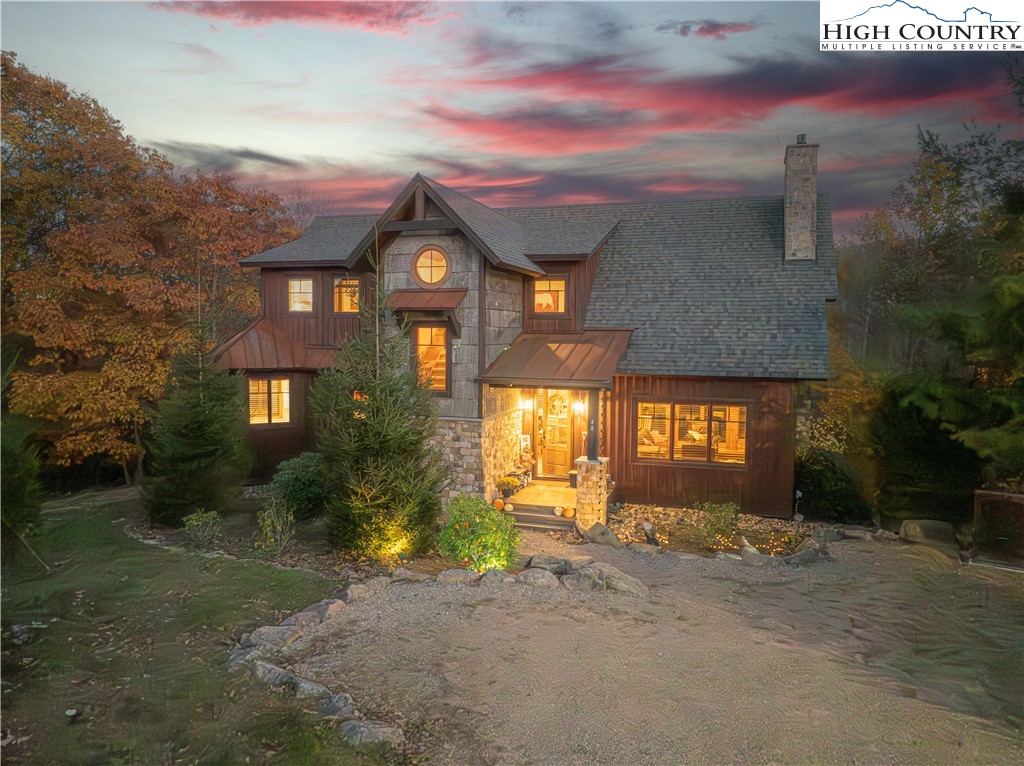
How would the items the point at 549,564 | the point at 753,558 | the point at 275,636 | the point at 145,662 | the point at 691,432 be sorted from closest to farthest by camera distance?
the point at 145,662 → the point at 275,636 → the point at 549,564 → the point at 753,558 → the point at 691,432

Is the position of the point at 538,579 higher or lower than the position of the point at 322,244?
lower

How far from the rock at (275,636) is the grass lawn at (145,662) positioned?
1.25ft

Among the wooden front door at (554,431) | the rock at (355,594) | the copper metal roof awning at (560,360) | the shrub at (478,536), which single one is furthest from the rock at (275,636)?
the wooden front door at (554,431)

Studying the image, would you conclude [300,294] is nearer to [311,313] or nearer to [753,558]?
[311,313]

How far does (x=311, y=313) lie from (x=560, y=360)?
25.6 feet

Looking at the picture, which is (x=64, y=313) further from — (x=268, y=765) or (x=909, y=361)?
(x=909, y=361)

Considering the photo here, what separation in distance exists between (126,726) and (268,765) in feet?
5.63

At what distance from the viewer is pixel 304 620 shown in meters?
8.91

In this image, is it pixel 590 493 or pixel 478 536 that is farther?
pixel 590 493

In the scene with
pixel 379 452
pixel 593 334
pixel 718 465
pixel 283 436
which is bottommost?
pixel 718 465

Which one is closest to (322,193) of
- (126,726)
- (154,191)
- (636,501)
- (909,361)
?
(154,191)

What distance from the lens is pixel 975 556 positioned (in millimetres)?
11984

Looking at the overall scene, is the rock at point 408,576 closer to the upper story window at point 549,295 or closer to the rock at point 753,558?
the rock at point 753,558

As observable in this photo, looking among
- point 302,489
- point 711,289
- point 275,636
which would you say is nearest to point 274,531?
point 302,489
